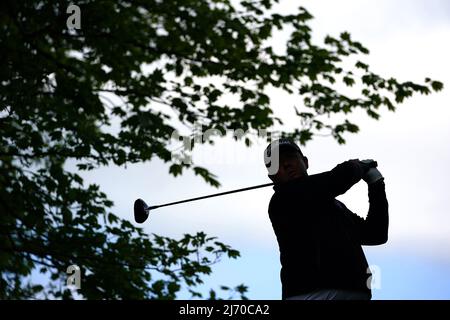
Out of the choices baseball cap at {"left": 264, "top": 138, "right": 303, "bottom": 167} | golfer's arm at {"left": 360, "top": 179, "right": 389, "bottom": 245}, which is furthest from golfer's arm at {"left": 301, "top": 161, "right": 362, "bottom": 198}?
baseball cap at {"left": 264, "top": 138, "right": 303, "bottom": 167}

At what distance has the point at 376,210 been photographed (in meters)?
4.20

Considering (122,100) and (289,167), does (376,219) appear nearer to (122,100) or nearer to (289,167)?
(289,167)

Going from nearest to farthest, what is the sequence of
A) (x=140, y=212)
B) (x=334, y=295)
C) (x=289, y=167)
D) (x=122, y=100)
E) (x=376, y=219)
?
1. (x=334, y=295)
2. (x=376, y=219)
3. (x=289, y=167)
4. (x=140, y=212)
5. (x=122, y=100)

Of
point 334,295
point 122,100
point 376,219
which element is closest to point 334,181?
point 376,219

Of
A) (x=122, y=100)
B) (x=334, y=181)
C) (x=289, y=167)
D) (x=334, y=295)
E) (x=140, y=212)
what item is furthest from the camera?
(x=122, y=100)

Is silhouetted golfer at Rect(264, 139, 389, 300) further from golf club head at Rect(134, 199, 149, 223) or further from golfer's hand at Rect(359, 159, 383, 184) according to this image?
golf club head at Rect(134, 199, 149, 223)

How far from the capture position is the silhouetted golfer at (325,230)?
12.8 feet

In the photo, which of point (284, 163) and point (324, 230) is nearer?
point (324, 230)

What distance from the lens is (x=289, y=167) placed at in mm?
4395

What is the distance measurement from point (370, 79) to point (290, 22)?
5.19 ft

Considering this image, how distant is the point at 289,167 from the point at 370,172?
56 cm

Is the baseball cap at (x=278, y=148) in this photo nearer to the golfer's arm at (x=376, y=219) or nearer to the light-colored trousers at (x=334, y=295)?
the golfer's arm at (x=376, y=219)
